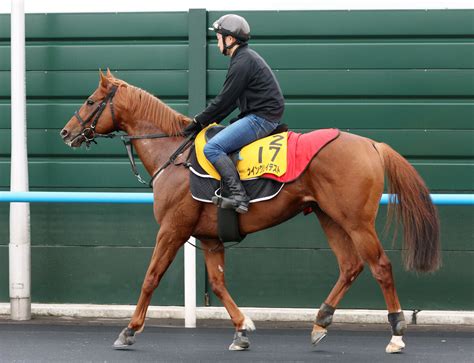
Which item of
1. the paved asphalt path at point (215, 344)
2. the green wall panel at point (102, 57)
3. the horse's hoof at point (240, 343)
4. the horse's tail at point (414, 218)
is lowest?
the paved asphalt path at point (215, 344)

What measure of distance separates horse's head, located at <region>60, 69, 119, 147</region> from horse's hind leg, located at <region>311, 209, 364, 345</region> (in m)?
1.82

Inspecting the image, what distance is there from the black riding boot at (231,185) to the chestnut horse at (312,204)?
21 centimetres

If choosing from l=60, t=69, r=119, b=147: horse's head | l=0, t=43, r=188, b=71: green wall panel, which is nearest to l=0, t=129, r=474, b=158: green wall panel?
l=0, t=43, r=188, b=71: green wall panel

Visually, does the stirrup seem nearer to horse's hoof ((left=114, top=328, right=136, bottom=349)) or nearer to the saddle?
the saddle

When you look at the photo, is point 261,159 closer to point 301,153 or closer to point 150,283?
point 301,153

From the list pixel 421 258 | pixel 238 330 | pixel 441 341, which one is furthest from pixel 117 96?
pixel 441 341

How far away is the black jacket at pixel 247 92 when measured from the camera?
869 cm

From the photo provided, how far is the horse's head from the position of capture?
30.0 feet

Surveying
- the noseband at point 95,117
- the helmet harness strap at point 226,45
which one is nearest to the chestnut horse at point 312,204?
the noseband at point 95,117

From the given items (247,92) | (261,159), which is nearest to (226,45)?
(247,92)

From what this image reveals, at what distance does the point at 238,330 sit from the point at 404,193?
5.39ft

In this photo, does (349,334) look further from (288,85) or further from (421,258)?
(288,85)

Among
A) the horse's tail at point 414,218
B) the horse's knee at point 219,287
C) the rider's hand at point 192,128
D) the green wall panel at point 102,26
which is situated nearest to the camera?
the horse's tail at point 414,218

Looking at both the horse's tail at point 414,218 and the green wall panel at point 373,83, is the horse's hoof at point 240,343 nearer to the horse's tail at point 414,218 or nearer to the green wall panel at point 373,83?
the horse's tail at point 414,218
